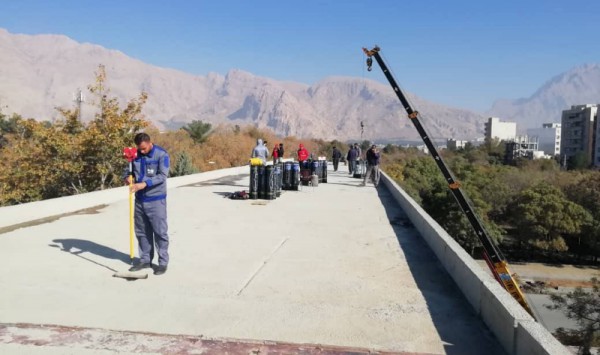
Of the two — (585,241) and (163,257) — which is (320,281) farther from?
(585,241)

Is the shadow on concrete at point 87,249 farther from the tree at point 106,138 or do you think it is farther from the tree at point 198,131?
the tree at point 198,131

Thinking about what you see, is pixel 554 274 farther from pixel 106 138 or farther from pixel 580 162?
pixel 580 162

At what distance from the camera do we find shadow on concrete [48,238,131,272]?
7296mm

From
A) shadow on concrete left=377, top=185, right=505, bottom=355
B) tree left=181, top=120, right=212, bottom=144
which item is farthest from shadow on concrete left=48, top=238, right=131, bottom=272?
tree left=181, top=120, right=212, bottom=144

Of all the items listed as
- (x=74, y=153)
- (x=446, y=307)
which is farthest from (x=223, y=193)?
(x=446, y=307)

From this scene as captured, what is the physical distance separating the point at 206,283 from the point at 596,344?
1269 cm

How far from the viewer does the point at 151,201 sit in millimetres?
6348

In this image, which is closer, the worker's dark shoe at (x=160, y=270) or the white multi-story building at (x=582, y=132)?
the worker's dark shoe at (x=160, y=270)

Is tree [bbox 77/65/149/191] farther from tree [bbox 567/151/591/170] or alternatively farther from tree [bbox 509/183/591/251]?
tree [bbox 567/151/591/170]

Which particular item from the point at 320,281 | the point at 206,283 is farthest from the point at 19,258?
the point at 320,281

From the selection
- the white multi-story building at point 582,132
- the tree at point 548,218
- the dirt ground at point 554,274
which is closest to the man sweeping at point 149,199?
the dirt ground at point 554,274

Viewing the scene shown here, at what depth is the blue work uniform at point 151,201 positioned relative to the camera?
634 cm

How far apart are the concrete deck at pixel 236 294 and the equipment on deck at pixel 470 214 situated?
1631 mm

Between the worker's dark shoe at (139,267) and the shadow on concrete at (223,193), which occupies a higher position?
the shadow on concrete at (223,193)
